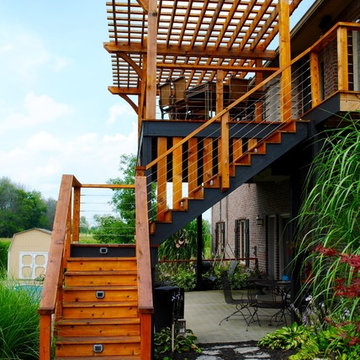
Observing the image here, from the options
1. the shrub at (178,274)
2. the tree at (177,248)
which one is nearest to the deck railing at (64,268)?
the shrub at (178,274)

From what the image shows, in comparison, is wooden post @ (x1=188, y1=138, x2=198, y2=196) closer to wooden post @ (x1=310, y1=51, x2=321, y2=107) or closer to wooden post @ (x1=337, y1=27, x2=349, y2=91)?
wooden post @ (x1=310, y1=51, x2=321, y2=107)

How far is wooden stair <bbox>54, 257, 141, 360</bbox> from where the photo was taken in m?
4.84

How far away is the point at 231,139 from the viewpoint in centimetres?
782

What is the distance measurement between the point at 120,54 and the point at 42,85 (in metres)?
44.2

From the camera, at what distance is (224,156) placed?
6766 millimetres

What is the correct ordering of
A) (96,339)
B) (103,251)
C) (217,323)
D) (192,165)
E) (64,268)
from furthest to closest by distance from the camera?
1. (217,323)
2. (192,165)
3. (103,251)
4. (64,268)
5. (96,339)

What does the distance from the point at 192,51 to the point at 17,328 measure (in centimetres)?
706

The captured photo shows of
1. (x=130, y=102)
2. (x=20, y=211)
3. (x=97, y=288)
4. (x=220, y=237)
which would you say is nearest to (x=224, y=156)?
(x=97, y=288)

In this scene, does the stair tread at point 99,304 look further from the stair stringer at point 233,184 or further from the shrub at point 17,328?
the stair stringer at point 233,184

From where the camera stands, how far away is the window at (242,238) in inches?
585

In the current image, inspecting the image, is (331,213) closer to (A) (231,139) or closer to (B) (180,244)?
(A) (231,139)

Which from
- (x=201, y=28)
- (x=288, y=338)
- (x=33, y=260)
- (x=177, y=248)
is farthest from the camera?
(x=33, y=260)

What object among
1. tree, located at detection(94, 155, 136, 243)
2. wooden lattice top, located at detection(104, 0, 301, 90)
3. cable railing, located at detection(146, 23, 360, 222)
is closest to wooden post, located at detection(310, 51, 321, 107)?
cable railing, located at detection(146, 23, 360, 222)

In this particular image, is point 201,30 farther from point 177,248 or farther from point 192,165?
point 177,248
